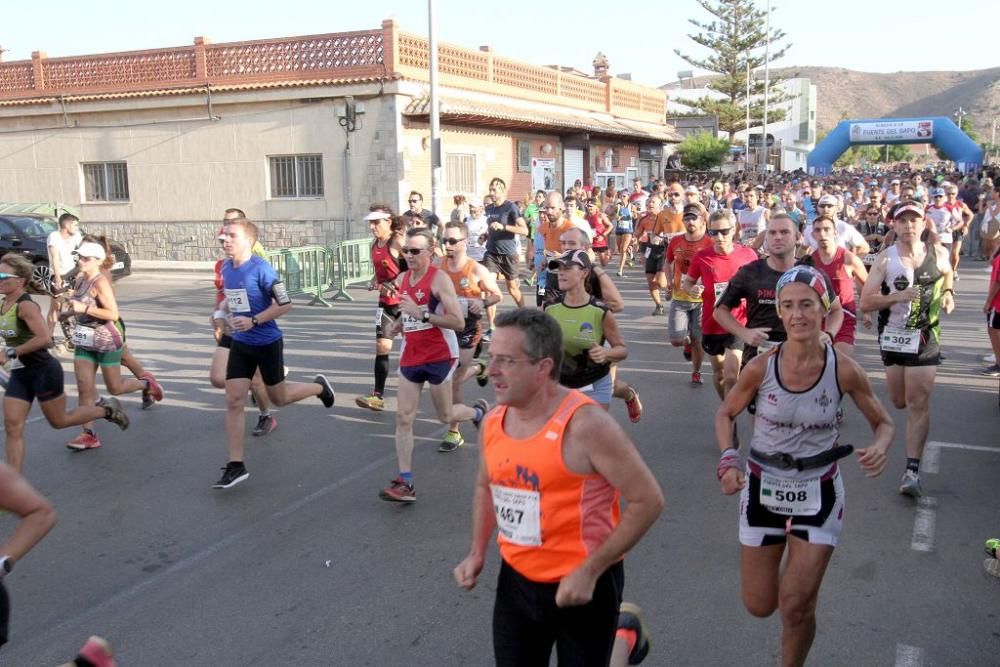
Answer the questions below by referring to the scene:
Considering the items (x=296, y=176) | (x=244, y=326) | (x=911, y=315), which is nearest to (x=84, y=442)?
(x=244, y=326)

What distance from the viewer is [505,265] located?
536 inches

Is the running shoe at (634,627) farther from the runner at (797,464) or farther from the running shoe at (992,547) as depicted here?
the running shoe at (992,547)

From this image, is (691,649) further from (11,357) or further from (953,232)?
(953,232)

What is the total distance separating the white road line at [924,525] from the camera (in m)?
5.13

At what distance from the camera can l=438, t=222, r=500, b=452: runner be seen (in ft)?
25.6

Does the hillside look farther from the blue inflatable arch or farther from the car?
the car

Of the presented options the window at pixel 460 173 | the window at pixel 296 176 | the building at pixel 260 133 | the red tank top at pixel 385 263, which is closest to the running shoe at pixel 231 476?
the red tank top at pixel 385 263

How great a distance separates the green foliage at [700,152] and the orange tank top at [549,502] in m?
48.9

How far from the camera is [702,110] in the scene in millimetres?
64500

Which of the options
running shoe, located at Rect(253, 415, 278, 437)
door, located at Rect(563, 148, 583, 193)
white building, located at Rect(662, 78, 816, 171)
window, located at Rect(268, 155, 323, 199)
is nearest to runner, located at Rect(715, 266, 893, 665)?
running shoe, located at Rect(253, 415, 278, 437)

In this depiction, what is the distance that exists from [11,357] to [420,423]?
3328 mm

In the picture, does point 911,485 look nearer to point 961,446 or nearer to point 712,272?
point 961,446

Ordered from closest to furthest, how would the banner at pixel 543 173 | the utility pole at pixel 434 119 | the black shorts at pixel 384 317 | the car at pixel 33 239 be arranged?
the black shorts at pixel 384 317
the car at pixel 33 239
the utility pole at pixel 434 119
the banner at pixel 543 173

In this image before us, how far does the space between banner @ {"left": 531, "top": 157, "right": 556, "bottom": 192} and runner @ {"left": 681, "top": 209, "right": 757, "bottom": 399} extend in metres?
20.5
